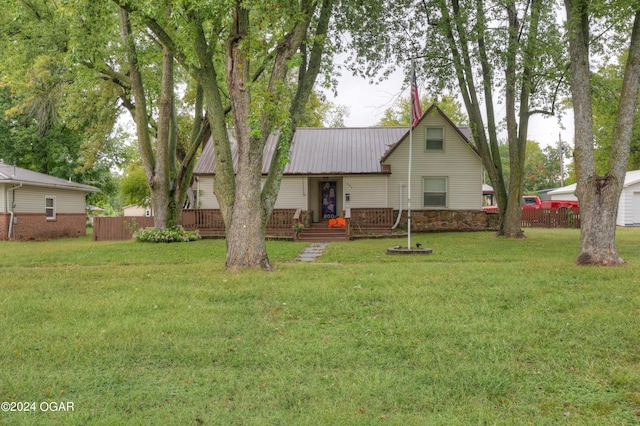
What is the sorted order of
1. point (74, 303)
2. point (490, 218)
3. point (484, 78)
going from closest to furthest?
point (74, 303) → point (484, 78) → point (490, 218)

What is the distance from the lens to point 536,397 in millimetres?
3588

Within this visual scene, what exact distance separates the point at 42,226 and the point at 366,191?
17016 millimetres

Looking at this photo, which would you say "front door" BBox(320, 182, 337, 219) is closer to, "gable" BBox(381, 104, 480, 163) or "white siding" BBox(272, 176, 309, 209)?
"white siding" BBox(272, 176, 309, 209)

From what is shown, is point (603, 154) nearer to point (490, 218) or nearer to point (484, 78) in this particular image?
point (490, 218)

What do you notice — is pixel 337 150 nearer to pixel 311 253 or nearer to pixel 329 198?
pixel 329 198

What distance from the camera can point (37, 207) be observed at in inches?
879

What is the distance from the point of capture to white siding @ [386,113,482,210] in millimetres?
22516

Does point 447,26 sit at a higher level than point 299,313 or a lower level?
higher

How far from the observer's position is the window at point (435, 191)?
22688 millimetres

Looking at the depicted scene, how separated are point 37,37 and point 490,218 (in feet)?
69.6

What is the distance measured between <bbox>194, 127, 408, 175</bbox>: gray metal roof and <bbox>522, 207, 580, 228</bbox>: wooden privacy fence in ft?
31.2

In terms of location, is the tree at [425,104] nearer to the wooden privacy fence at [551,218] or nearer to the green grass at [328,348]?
the wooden privacy fence at [551,218]

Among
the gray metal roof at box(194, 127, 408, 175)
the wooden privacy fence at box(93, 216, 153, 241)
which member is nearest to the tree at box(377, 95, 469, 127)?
the gray metal roof at box(194, 127, 408, 175)

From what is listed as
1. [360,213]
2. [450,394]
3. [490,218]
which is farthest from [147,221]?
[450,394]
